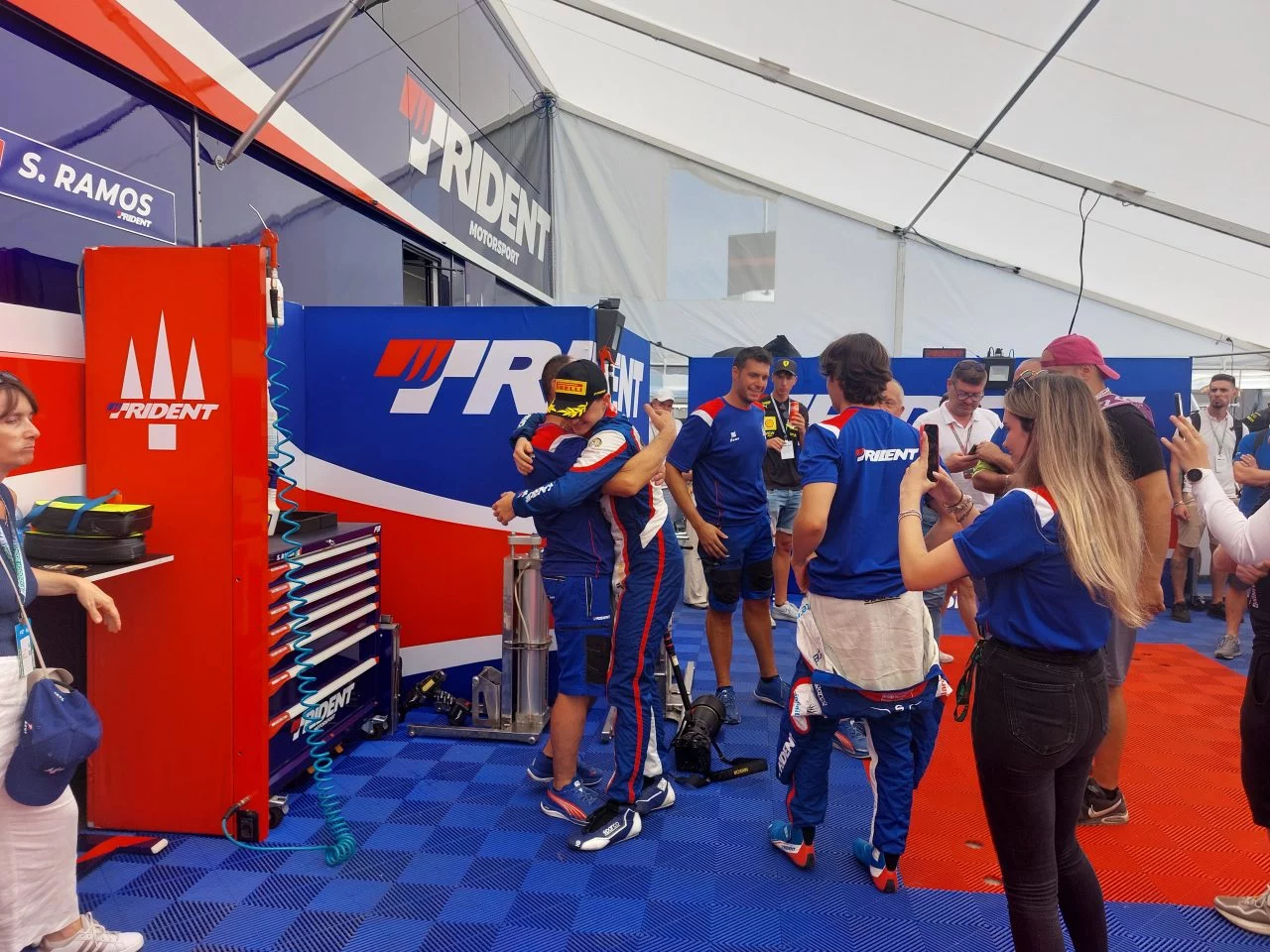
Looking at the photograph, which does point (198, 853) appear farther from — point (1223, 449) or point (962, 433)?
point (1223, 449)

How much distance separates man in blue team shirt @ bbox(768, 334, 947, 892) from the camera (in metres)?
2.08

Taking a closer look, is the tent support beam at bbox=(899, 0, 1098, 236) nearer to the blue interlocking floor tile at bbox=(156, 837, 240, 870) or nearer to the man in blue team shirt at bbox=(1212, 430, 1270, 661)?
the man in blue team shirt at bbox=(1212, 430, 1270, 661)

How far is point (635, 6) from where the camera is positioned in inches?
229

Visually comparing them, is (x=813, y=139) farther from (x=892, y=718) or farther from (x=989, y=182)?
(x=892, y=718)

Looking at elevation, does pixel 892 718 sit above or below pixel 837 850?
above

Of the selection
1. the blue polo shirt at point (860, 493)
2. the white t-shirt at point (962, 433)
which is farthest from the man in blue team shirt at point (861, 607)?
the white t-shirt at point (962, 433)

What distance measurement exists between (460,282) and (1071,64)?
4.16 meters

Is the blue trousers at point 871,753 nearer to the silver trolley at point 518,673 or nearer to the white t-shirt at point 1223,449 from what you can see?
the silver trolley at point 518,673

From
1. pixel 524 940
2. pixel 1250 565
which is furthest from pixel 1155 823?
pixel 524 940

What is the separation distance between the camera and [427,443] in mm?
3543

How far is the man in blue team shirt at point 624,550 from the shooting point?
2.41m

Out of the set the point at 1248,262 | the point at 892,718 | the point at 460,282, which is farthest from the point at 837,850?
the point at 1248,262

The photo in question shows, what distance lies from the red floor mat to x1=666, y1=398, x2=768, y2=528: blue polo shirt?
133 cm

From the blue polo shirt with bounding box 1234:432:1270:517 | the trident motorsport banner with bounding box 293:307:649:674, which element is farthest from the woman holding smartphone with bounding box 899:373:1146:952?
the blue polo shirt with bounding box 1234:432:1270:517
